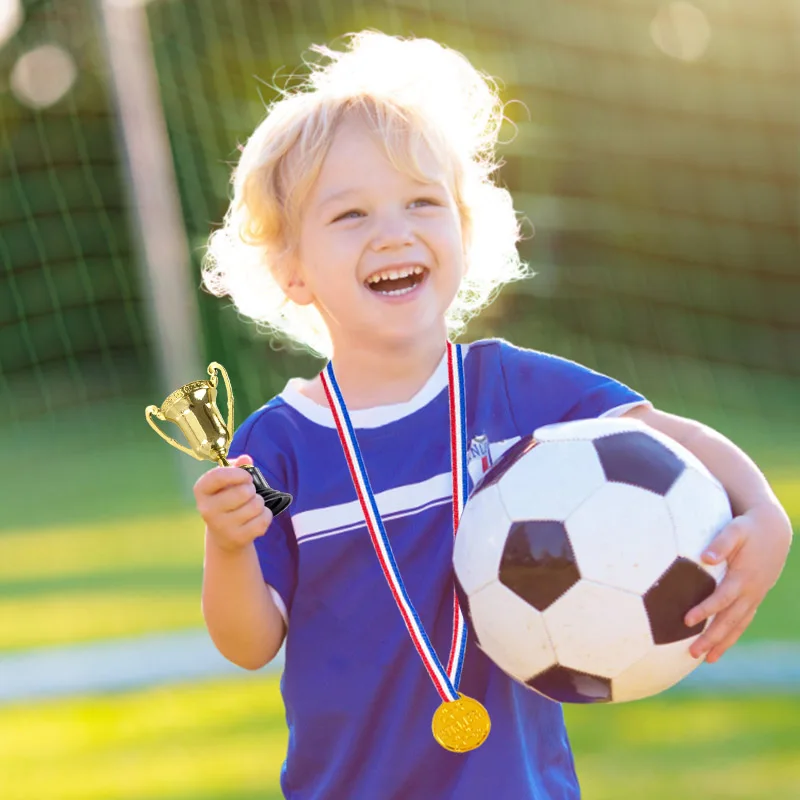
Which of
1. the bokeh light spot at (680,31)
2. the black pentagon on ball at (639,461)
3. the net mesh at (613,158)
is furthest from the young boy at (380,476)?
the bokeh light spot at (680,31)

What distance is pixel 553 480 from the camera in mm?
1825

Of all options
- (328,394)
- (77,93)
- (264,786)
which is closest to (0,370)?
(77,93)

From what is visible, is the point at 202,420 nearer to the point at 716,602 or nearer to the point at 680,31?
the point at 716,602

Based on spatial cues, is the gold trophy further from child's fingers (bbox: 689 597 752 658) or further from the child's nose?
child's fingers (bbox: 689 597 752 658)

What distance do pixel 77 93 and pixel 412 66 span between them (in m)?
11.7

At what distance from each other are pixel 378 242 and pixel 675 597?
722 millimetres

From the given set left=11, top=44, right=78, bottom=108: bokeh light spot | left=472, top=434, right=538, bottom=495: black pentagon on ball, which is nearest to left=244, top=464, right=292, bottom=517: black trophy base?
left=472, top=434, right=538, bottom=495: black pentagon on ball

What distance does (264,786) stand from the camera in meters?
3.06

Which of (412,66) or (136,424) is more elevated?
(412,66)

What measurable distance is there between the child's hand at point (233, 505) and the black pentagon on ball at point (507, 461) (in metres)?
0.32

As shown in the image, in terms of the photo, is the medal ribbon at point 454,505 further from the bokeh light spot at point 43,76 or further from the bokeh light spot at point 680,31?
the bokeh light spot at point 43,76

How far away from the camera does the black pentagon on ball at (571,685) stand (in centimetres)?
179

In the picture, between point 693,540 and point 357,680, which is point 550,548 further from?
point 357,680

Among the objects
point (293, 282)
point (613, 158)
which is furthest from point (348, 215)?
point (613, 158)
